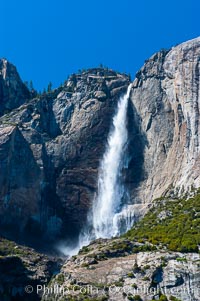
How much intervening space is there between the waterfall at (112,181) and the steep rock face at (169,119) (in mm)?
2885

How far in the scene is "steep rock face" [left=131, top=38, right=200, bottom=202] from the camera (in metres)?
76.8

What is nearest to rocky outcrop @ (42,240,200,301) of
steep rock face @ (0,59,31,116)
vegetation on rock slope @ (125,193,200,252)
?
vegetation on rock slope @ (125,193,200,252)

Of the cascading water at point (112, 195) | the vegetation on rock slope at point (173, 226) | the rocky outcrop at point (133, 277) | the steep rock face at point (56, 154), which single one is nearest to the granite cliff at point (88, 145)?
the steep rock face at point (56, 154)

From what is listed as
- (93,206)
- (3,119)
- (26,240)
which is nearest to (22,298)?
(26,240)

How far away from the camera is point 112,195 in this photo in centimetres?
8456

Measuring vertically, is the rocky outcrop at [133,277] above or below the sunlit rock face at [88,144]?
below

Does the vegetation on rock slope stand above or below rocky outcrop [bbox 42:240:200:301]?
above

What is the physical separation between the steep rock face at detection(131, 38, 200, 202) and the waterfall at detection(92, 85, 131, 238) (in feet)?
9.46

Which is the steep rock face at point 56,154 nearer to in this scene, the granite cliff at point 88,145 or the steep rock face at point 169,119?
the granite cliff at point 88,145

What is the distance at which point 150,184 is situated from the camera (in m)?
81.1

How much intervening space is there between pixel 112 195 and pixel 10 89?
104ft

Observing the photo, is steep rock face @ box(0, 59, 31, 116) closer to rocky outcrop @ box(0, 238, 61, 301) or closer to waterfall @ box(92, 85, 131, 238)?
waterfall @ box(92, 85, 131, 238)

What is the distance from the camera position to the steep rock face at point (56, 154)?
80.6m

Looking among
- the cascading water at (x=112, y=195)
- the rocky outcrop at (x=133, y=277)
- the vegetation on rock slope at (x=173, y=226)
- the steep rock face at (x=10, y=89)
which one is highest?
the steep rock face at (x=10, y=89)
